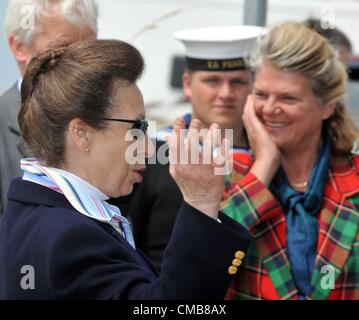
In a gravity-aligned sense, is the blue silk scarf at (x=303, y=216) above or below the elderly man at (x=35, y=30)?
below

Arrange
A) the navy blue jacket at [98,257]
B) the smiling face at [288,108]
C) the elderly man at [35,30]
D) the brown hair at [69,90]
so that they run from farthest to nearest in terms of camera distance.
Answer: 1. the smiling face at [288,108]
2. the elderly man at [35,30]
3. the brown hair at [69,90]
4. the navy blue jacket at [98,257]

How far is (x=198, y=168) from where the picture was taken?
191cm

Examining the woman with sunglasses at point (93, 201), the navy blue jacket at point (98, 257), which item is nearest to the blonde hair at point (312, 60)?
the woman with sunglasses at point (93, 201)

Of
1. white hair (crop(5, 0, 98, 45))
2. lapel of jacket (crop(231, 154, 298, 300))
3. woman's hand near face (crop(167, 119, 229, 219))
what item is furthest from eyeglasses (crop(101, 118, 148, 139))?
white hair (crop(5, 0, 98, 45))

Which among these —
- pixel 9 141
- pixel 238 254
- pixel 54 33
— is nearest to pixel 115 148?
pixel 238 254

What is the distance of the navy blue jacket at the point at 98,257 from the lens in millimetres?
1844

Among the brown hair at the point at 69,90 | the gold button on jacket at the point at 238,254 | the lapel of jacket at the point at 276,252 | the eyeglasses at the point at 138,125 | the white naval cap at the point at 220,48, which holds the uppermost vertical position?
the brown hair at the point at 69,90

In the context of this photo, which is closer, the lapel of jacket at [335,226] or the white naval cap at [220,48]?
the lapel of jacket at [335,226]

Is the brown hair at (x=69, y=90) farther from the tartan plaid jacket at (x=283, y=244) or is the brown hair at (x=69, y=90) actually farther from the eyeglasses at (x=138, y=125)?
the tartan plaid jacket at (x=283, y=244)

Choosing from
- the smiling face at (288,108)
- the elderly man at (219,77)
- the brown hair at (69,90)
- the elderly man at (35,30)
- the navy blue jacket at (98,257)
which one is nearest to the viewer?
the navy blue jacket at (98,257)

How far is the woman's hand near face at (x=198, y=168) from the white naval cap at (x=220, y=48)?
1.72m
